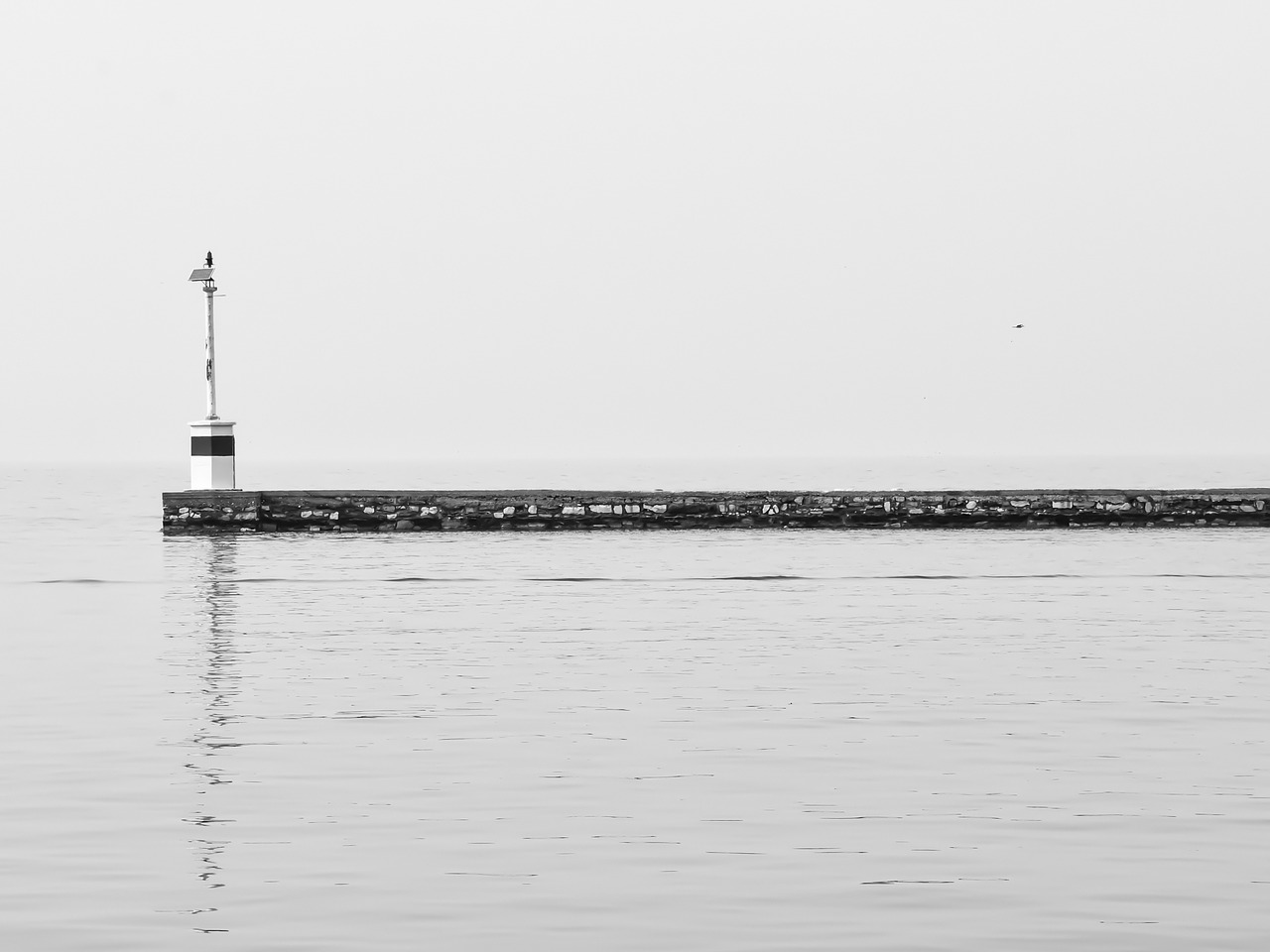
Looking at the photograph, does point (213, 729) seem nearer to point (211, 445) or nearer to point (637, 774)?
point (637, 774)

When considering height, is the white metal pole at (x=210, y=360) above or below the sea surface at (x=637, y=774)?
above

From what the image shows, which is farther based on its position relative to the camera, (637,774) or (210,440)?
(210,440)

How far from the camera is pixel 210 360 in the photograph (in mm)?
32719

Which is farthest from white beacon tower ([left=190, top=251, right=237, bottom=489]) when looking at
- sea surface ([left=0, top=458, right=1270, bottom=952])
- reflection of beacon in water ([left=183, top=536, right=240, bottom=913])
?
sea surface ([left=0, top=458, right=1270, bottom=952])

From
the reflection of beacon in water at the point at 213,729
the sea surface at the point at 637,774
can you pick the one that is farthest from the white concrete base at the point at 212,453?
the sea surface at the point at 637,774

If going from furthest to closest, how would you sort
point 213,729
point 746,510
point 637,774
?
1. point 746,510
2. point 213,729
3. point 637,774

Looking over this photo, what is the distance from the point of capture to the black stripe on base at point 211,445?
105ft

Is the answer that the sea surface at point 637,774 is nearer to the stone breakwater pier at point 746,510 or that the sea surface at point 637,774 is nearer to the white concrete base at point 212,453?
the white concrete base at point 212,453

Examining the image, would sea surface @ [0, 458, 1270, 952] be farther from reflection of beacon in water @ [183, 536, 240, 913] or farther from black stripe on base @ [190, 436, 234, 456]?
black stripe on base @ [190, 436, 234, 456]

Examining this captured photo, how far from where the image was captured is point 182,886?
6367 millimetres

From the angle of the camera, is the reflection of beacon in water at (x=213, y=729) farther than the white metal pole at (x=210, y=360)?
No

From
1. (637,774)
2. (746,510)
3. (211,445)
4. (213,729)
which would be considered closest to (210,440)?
(211,445)

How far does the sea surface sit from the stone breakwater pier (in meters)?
14.2

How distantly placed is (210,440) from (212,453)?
51 centimetres
